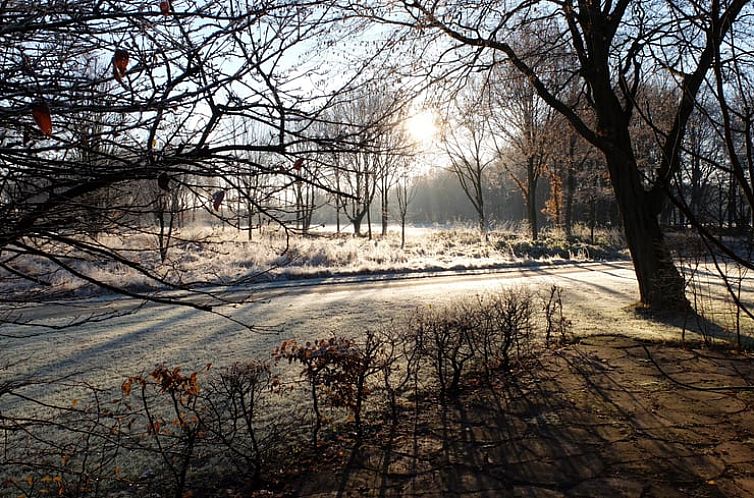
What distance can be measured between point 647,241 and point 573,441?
5.81 m

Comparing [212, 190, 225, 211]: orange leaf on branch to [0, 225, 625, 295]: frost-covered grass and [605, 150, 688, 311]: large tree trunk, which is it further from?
[0, 225, 625, 295]: frost-covered grass

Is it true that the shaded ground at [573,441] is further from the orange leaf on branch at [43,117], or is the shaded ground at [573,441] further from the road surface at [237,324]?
the orange leaf on branch at [43,117]

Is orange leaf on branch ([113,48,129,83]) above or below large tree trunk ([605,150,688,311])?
above

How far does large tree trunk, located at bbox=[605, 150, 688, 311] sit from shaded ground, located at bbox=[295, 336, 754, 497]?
2.95 m

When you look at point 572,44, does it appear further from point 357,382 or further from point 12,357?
point 12,357

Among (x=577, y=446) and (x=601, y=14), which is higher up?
(x=601, y=14)

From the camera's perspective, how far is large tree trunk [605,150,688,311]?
864 cm

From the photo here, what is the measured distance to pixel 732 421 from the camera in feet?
14.2

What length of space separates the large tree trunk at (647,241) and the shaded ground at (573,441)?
2948mm

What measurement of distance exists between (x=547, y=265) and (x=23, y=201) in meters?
18.8

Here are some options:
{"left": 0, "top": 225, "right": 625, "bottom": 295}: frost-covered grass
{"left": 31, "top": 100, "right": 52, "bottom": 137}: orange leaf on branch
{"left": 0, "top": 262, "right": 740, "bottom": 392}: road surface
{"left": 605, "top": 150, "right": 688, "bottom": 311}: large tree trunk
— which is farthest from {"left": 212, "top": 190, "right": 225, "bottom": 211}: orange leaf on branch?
{"left": 0, "top": 225, "right": 625, "bottom": 295}: frost-covered grass

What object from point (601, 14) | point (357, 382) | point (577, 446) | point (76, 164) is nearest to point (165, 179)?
point (76, 164)

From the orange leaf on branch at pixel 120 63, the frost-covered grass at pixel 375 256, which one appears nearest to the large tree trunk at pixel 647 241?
the orange leaf on branch at pixel 120 63

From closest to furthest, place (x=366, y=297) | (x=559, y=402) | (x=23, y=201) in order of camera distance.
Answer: (x=23, y=201) → (x=559, y=402) → (x=366, y=297)
